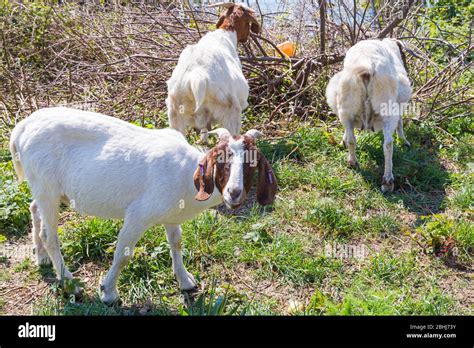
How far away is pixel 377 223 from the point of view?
4895 mm

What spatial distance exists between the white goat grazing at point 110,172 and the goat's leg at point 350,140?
2.46 metres

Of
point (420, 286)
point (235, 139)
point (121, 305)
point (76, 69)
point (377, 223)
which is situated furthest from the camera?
point (76, 69)

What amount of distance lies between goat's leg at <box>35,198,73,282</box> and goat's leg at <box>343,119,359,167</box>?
317 centimetres

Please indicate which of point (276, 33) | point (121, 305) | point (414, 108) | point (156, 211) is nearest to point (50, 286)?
point (121, 305)

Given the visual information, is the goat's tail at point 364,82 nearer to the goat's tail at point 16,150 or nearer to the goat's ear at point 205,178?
the goat's ear at point 205,178

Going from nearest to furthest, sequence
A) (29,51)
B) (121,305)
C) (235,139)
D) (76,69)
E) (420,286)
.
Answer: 1. (235,139)
2. (121,305)
3. (420,286)
4. (76,69)
5. (29,51)

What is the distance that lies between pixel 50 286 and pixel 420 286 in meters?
2.78

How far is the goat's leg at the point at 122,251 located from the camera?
138 inches

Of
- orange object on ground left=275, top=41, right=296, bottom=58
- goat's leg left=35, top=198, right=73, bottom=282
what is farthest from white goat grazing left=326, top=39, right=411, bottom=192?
goat's leg left=35, top=198, right=73, bottom=282

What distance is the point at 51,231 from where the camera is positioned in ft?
12.3

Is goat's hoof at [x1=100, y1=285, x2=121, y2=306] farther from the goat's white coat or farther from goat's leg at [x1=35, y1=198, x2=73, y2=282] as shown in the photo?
the goat's white coat

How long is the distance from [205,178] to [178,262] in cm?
106

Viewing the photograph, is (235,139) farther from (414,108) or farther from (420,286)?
(414,108)

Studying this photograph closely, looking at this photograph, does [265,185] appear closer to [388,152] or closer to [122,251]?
[122,251]
